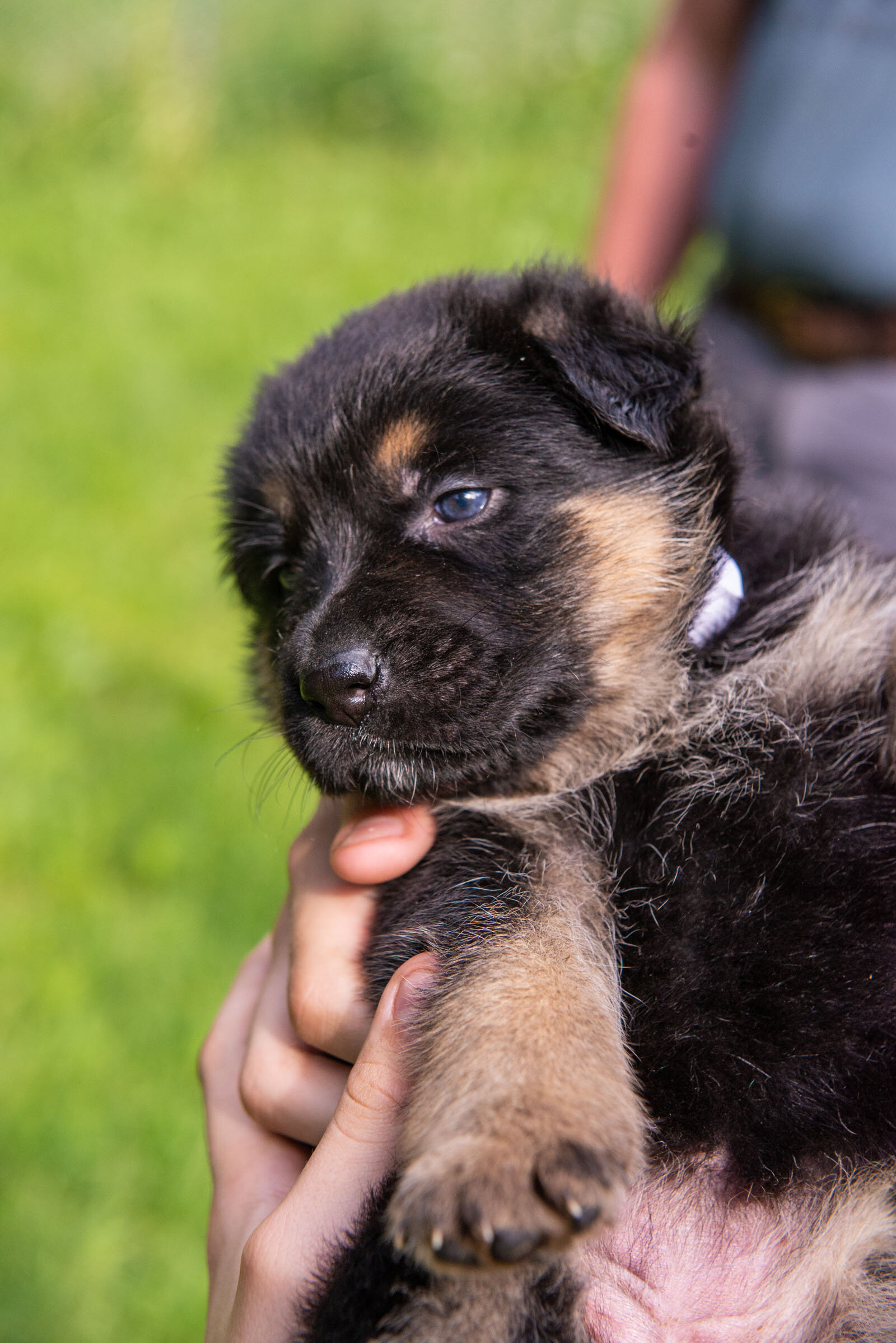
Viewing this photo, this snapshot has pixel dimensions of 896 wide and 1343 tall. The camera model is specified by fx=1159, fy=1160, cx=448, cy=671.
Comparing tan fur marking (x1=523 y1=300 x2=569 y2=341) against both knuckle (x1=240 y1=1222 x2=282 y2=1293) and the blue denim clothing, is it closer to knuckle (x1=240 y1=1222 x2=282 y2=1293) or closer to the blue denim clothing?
the blue denim clothing

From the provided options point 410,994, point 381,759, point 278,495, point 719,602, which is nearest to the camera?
point 410,994

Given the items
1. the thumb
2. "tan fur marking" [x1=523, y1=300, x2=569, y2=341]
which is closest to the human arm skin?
"tan fur marking" [x1=523, y1=300, x2=569, y2=341]

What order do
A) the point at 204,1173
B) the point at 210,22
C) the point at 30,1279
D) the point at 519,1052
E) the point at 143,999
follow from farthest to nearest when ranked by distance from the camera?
the point at 210,22
the point at 143,999
the point at 204,1173
the point at 30,1279
the point at 519,1052

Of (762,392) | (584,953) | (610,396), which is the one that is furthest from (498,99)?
(584,953)

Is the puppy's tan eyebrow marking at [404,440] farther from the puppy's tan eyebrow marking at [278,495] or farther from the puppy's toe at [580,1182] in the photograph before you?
the puppy's toe at [580,1182]

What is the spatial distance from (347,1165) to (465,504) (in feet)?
3.97

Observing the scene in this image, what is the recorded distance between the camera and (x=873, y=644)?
234 cm

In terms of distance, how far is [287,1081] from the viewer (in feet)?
7.36

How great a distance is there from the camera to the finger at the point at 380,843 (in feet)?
7.25

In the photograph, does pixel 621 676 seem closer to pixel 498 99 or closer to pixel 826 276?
pixel 826 276

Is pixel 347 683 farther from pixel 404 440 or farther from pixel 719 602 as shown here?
pixel 719 602

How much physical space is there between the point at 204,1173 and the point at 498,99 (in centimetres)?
1012

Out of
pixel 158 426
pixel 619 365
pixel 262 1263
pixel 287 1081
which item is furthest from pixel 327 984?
pixel 158 426

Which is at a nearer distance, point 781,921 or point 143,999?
point 781,921
